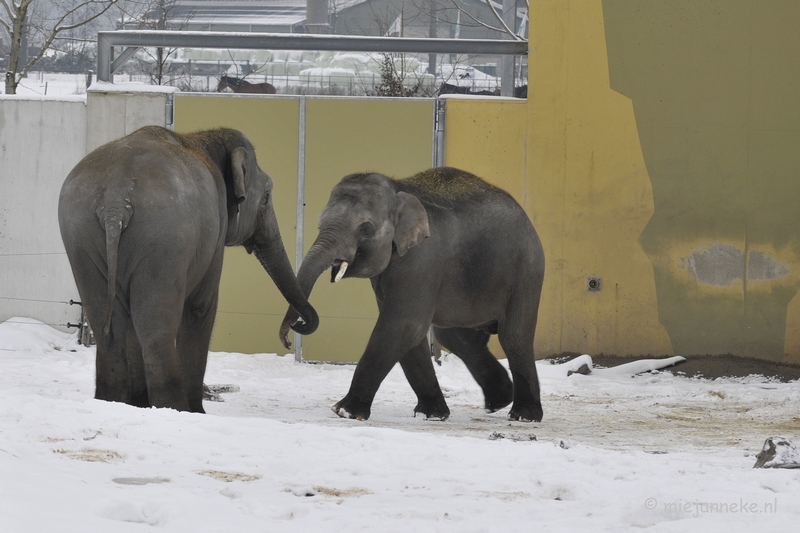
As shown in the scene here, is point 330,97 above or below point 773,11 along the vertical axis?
below

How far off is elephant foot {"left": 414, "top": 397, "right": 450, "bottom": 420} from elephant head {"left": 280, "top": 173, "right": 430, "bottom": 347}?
3.68 ft

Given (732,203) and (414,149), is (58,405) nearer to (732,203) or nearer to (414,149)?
(414,149)

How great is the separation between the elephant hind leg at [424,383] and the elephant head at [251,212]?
2.79ft

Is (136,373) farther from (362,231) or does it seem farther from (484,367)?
(484,367)

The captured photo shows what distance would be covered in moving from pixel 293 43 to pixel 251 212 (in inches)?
177

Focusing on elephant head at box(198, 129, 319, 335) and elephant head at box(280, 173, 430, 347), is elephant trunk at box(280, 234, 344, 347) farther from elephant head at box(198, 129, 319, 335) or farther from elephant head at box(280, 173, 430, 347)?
elephant head at box(198, 129, 319, 335)

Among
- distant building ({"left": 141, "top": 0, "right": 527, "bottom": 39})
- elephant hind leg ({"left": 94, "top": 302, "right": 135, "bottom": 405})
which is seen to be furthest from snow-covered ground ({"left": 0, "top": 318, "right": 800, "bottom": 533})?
distant building ({"left": 141, "top": 0, "right": 527, "bottom": 39})

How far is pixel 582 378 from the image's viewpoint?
1084 centimetres

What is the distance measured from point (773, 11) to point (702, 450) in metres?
6.58

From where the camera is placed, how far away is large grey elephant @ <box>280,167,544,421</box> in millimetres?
7621

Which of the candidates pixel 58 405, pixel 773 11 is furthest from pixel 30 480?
pixel 773 11

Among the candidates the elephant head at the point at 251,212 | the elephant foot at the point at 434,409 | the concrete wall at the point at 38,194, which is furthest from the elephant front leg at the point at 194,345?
the concrete wall at the point at 38,194

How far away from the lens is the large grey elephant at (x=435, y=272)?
7.62m

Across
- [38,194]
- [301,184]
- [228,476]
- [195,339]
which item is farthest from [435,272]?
[38,194]
